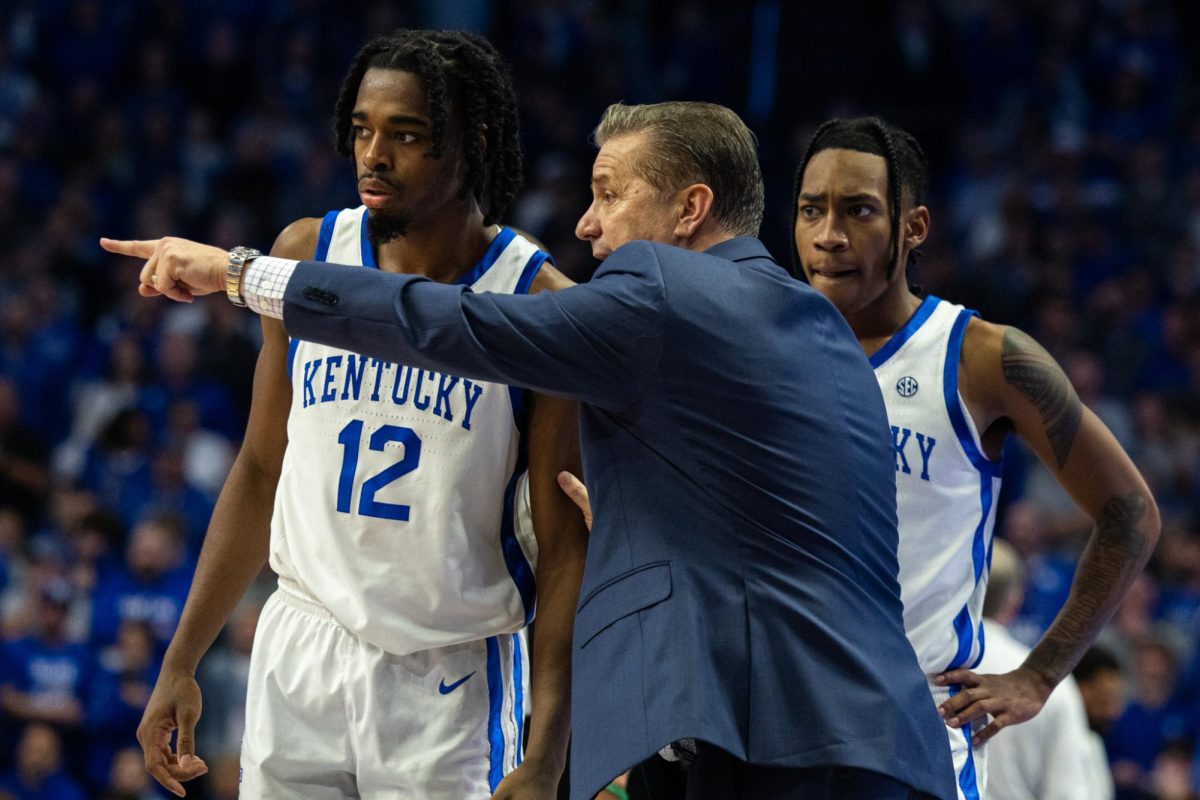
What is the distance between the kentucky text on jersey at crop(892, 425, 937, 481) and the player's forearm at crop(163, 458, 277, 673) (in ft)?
4.96

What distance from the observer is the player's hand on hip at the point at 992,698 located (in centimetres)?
395

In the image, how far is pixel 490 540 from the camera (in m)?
3.57

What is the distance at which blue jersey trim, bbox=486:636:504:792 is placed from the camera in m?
3.54

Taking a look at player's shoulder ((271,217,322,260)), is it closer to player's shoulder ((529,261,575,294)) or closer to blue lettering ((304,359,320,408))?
blue lettering ((304,359,320,408))

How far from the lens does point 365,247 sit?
3725 millimetres

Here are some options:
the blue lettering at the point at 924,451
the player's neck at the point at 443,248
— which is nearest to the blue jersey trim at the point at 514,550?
the player's neck at the point at 443,248

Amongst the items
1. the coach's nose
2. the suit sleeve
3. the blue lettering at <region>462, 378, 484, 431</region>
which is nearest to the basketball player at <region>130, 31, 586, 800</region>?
the blue lettering at <region>462, 378, 484, 431</region>

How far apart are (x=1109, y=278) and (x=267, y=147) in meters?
6.54

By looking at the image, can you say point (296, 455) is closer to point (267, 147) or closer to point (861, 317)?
point (861, 317)

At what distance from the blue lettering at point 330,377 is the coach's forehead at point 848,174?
1311 millimetres

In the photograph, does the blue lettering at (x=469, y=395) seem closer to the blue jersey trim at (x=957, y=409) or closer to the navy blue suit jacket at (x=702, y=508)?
the navy blue suit jacket at (x=702, y=508)

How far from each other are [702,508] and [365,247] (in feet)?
3.82

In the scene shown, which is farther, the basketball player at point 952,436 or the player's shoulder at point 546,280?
the basketball player at point 952,436

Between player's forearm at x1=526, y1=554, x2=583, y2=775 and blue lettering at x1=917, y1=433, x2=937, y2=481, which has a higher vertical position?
blue lettering at x1=917, y1=433, x2=937, y2=481
